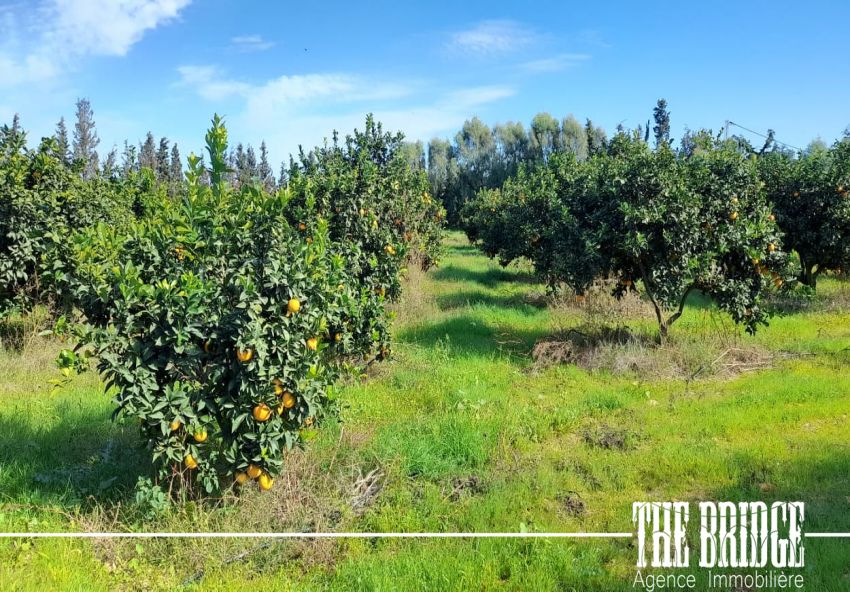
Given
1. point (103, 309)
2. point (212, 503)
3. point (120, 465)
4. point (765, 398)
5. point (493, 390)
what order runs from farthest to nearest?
point (493, 390)
point (765, 398)
point (120, 465)
point (212, 503)
point (103, 309)

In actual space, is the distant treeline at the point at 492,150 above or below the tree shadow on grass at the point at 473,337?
above

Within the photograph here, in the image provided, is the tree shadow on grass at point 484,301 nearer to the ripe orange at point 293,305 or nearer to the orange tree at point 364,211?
the orange tree at point 364,211

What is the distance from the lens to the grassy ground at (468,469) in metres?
4.01

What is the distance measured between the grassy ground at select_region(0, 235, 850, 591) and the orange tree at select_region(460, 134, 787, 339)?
105 cm

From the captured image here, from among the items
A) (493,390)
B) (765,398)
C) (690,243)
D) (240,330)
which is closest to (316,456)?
(240,330)

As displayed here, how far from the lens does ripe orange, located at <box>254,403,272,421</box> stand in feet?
14.0

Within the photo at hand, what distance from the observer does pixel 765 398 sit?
7.32m

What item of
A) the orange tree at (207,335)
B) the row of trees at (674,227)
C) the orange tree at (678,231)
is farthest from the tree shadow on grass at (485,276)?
the orange tree at (207,335)

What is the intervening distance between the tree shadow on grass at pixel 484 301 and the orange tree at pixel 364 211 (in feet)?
10.4

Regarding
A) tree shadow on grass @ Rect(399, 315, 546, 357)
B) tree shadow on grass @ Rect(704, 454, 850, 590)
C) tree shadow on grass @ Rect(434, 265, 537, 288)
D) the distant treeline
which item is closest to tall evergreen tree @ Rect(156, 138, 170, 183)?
the distant treeline

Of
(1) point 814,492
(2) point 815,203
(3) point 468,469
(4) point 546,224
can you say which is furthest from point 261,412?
(2) point 815,203

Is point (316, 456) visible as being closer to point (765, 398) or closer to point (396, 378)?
point (396, 378)

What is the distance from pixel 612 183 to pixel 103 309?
786 centimetres

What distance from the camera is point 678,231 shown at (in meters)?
9.09
